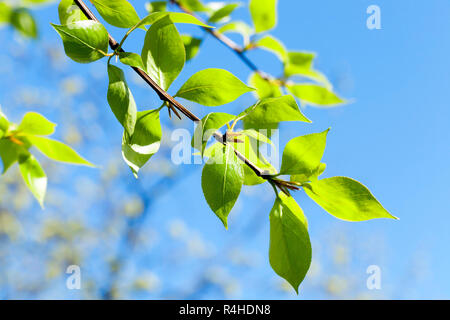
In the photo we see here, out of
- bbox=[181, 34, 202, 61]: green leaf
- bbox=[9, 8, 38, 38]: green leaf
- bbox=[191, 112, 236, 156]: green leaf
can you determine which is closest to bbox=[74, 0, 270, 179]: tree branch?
bbox=[191, 112, 236, 156]: green leaf

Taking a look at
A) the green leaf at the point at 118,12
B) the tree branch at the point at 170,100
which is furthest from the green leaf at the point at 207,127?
the green leaf at the point at 118,12

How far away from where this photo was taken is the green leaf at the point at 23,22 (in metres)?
0.64

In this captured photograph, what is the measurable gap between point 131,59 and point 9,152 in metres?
0.18

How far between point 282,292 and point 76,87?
4.59 metres

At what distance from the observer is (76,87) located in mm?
5871

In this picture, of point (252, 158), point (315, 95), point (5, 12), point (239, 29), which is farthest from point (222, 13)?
point (5, 12)

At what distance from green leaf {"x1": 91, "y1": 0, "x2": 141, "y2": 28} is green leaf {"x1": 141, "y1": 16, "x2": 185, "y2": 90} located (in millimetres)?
43

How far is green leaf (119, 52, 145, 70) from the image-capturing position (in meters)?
0.27

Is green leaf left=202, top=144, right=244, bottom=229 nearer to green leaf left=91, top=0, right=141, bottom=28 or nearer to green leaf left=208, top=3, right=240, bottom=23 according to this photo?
green leaf left=91, top=0, right=141, bottom=28

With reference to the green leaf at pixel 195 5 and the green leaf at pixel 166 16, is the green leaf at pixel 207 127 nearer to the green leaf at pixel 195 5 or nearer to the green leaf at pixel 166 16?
the green leaf at pixel 166 16

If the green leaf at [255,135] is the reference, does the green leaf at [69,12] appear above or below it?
above

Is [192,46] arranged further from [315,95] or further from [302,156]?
[302,156]

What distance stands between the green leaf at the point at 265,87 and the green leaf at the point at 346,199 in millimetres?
305
